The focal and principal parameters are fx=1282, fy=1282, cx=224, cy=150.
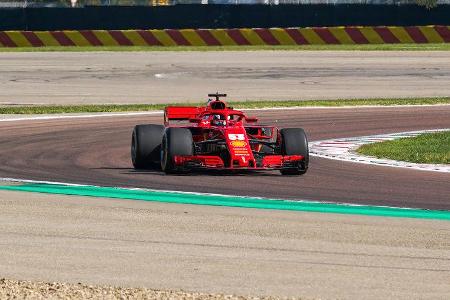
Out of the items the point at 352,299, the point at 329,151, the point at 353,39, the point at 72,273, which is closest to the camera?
the point at 352,299

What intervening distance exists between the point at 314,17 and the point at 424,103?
20.9 meters

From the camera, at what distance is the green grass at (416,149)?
1912 cm

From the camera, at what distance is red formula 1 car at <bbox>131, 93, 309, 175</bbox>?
16.7m

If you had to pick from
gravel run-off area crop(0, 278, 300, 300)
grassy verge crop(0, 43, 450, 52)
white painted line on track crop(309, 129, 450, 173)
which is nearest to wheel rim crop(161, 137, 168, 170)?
white painted line on track crop(309, 129, 450, 173)

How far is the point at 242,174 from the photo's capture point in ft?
57.5

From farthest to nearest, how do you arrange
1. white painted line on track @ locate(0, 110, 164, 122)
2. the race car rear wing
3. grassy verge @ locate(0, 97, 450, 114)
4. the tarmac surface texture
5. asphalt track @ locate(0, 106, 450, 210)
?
grassy verge @ locate(0, 97, 450, 114), white painted line on track @ locate(0, 110, 164, 122), the race car rear wing, asphalt track @ locate(0, 106, 450, 210), the tarmac surface texture

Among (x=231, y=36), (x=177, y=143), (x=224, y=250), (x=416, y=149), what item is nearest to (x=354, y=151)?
(x=416, y=149)

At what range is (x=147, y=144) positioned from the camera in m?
17.9

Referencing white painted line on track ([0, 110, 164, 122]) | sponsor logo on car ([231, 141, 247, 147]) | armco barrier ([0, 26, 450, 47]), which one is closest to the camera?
sponsor logo on car ([231, 141, 247, 147])

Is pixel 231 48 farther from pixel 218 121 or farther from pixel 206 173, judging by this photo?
pixel 218 121

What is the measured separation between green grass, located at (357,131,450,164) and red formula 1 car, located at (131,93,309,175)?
2.61m

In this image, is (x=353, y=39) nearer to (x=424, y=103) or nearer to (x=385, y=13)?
(x=385, y=13)

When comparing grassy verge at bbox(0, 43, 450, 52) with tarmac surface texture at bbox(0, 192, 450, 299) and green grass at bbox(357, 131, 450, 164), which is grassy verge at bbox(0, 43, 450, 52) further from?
tarmac surface texture at bbox(0, 192, 450, 299)

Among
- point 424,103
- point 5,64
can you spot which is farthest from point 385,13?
point 424,103
